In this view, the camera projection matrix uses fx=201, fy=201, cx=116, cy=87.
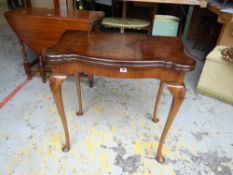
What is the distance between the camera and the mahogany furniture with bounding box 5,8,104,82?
159 centimetres

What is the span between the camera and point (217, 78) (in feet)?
6.10

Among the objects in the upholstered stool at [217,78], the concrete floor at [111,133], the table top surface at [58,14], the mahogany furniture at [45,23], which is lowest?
the concrete floor at [111,133]

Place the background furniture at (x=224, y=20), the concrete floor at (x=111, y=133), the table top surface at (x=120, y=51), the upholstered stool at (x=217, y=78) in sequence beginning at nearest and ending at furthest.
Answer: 1. the table top surface at (x=120, y=51)
2. the concrete floor at (x=111, y=133)
3. the upholstered stool at (x=217, y=78)
4. the background furniture at (x=224, y=20)

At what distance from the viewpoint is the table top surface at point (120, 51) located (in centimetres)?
94

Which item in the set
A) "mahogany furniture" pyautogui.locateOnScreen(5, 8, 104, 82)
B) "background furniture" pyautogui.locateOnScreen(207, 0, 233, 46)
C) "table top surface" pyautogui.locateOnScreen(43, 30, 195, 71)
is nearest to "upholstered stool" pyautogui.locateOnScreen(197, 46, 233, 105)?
"background furniture" pyautogui.locateOnScreen(207, 0, 233, 46)

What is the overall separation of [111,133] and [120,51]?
70cm

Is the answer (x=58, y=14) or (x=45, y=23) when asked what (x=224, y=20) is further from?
(x=45, y=23)

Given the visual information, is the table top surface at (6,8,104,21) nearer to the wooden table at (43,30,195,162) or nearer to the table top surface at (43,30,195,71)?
the table top surface at (43,30,195,71)

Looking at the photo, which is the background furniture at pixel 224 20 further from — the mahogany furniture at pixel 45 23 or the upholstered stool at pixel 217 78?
the mahogany furniture at pixel 45 23

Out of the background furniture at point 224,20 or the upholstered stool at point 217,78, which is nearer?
the upholstered stool at point 217,78

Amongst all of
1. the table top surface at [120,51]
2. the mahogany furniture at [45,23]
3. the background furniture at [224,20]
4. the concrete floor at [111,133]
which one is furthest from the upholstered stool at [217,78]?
the mahogany furniture at [45,23]

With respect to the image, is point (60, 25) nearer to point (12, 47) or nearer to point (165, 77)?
point (165, 77)

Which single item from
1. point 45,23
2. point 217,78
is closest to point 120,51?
point 45,23

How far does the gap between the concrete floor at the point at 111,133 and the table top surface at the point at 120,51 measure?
68 cm
